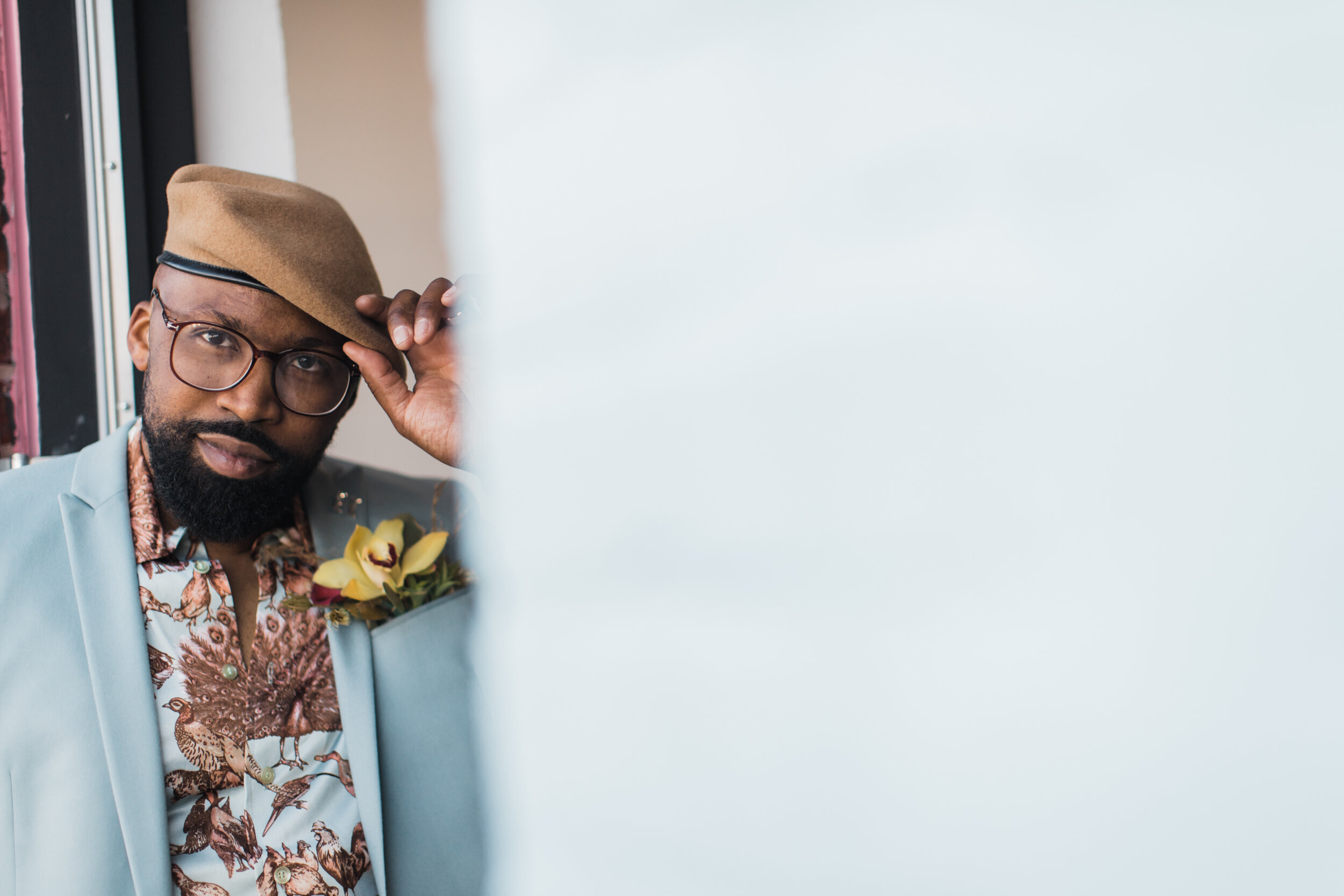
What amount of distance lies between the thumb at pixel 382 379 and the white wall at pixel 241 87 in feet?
2.55

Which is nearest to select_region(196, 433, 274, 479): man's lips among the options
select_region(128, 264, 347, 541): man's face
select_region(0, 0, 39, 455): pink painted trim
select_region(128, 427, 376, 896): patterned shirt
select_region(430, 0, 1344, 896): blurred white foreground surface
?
select_region(128, 264, 347, 541): man's face

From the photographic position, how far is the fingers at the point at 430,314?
44.3 inches

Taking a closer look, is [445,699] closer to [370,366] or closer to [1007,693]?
[370,366]

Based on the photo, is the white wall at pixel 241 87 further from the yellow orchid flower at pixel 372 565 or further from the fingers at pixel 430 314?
→ the yellow orchid flower at pixel 372 565

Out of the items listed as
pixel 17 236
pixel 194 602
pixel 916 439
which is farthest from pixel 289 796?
pixel 916 439

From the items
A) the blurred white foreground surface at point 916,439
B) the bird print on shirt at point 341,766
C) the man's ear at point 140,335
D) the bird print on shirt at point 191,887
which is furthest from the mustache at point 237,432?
the blurred white foreground surface at point 916,439

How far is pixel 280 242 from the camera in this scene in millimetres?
1132

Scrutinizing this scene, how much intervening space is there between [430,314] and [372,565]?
0.37 meters

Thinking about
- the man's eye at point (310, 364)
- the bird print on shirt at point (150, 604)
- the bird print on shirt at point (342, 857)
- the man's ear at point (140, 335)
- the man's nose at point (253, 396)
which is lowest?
the bird print on shirt at point (342, 857)

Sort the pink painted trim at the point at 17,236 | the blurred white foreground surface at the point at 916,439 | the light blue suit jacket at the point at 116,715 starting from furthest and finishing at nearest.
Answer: the pink painted trim at the point at 17,236
the light blue suit jacket at the point at 116,715
the blurred white foreground surface at the point at 916,439

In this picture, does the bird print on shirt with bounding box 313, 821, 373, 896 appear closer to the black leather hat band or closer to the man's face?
the man's face

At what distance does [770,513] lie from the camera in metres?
0.20

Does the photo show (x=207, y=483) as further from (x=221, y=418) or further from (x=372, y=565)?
(x=372, y=565)

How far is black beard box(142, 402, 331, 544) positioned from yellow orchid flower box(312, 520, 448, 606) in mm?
137
